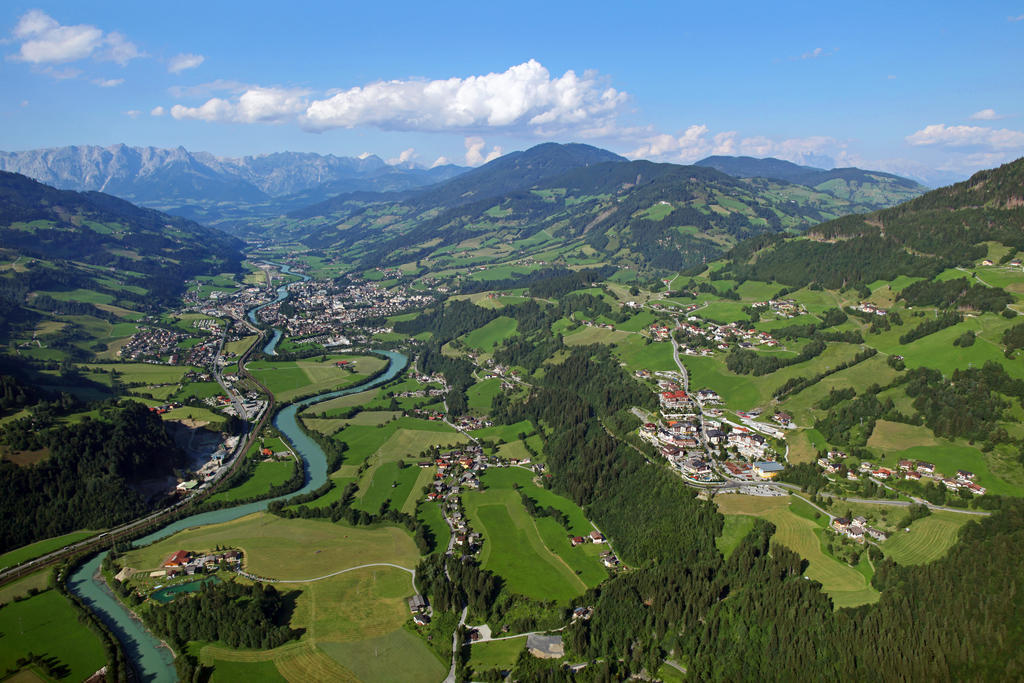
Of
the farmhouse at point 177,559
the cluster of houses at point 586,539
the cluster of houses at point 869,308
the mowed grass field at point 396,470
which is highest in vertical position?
the cluster of houses at point 869,308

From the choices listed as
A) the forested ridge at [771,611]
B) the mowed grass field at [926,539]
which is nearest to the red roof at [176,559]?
the forested ridge at [771,611]

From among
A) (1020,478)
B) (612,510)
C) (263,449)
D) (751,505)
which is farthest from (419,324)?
(1020,478)

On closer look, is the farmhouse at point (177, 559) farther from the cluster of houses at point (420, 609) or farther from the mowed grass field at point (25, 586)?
the cluster of houses at point (420, 609)

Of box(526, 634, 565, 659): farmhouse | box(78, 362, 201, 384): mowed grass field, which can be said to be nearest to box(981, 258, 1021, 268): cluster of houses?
box(526, 634, 565, 659): farmhouse

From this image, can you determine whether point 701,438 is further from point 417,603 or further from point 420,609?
point 420,609

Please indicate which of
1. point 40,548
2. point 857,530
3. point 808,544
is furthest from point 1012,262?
point 40,548
